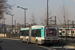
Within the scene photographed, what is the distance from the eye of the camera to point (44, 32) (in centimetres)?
2125

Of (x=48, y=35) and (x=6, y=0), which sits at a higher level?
(x=6, y=0)

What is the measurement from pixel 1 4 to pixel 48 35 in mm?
7667

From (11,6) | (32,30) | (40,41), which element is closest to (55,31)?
(40,41)

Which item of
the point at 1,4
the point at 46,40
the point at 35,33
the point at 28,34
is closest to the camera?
the point at 1,4

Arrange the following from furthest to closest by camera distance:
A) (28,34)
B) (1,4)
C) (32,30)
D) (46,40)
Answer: (28,34), (32,30), (46,40), (1,4)

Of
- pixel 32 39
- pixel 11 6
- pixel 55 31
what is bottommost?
pixel 32 39

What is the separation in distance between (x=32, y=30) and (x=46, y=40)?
5.46 m

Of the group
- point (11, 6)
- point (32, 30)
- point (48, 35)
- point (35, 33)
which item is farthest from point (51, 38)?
point (11, 6)

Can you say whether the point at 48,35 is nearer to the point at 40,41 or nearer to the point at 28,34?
the point at 40,41

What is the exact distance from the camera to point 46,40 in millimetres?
21125

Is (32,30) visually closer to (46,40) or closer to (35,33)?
(35,33)

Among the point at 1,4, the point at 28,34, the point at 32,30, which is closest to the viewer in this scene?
the point at 1,4

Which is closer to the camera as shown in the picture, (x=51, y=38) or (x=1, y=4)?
(x=1, y=4)

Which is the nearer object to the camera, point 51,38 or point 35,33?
point 51,38
